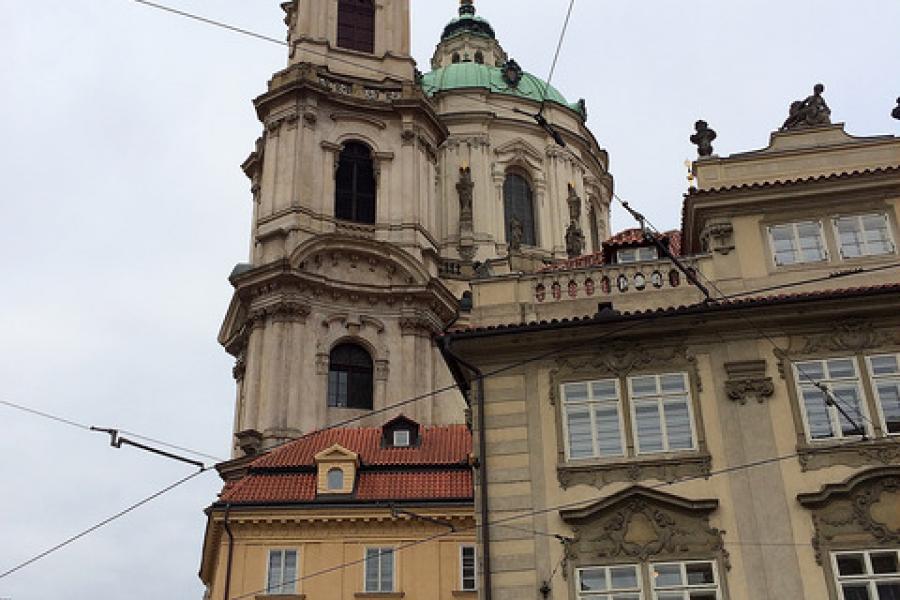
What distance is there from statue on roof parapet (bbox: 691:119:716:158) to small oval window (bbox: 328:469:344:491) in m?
11.5

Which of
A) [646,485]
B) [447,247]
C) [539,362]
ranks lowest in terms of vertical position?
[646,485]

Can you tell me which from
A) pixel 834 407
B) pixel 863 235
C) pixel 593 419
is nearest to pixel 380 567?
pixel 593 419

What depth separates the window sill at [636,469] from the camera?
17.0 metres

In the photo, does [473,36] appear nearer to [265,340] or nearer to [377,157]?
[377,157]

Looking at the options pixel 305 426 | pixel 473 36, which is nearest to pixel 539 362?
pixel 305 426

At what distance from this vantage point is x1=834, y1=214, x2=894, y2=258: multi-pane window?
18859mm

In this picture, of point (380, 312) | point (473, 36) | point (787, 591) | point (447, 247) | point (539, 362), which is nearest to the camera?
point (787, 591)

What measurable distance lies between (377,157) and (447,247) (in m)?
8.19

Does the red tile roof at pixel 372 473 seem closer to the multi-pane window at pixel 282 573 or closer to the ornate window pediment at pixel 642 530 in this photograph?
the multi-pane window at pixel 282 573

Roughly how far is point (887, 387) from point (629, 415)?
13.4 feet

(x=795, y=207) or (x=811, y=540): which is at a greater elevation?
(x=795, y=207)

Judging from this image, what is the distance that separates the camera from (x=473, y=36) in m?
64.9

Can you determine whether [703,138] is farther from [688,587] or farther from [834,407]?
[688,587]

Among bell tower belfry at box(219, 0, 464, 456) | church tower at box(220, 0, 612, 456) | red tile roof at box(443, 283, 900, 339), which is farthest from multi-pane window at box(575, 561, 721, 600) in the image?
bell tower belfry at box(219, 0, 464, 456)
